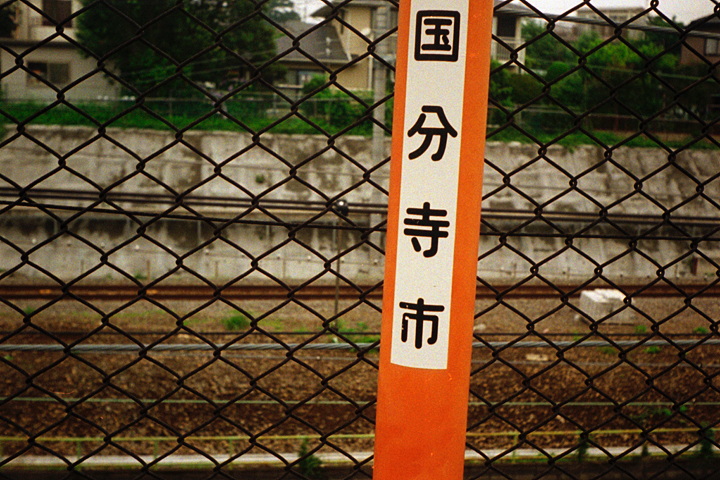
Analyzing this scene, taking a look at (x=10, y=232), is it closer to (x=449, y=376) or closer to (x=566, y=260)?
(x=566, y=260)

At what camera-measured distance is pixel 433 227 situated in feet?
2.47

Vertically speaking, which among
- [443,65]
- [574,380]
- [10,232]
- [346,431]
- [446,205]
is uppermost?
[443,65]

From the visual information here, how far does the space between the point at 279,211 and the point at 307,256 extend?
54.6 inches

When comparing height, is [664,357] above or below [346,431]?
above

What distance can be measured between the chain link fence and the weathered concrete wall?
0.08 metres

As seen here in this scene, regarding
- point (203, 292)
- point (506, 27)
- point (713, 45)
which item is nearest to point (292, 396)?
point (203, 292)

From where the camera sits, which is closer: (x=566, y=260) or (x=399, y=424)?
(x=399, y=424)

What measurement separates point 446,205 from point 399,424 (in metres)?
0.29

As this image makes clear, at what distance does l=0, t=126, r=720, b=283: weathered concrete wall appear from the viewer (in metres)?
12.9

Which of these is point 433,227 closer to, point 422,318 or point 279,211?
point 422,318

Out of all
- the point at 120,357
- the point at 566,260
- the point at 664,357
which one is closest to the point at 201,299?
the point at 120,357

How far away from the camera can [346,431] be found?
6473 millimetres

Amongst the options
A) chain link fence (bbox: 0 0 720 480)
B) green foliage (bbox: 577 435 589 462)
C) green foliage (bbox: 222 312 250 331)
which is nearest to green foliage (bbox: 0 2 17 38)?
chain link fence (bbox: 0 0 720 480)

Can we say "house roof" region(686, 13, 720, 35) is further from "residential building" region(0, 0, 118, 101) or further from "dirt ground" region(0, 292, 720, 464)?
"residential building" region(0, 0, 118, 101)
